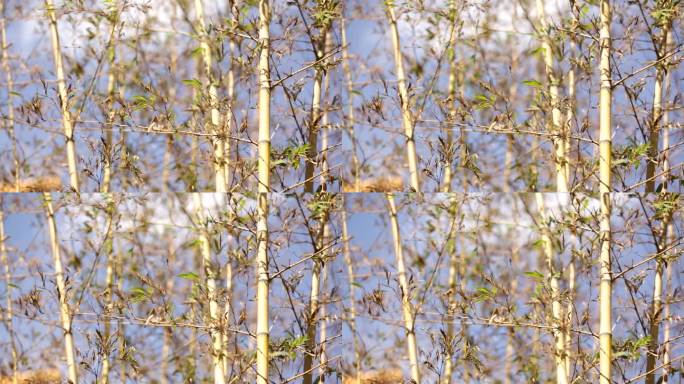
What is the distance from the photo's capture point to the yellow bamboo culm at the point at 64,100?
10.0 feet

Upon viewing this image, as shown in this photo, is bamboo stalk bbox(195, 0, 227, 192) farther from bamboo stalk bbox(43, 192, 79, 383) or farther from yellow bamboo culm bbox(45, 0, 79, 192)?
bamboo stalk bbox(43, 192, 79, 383)

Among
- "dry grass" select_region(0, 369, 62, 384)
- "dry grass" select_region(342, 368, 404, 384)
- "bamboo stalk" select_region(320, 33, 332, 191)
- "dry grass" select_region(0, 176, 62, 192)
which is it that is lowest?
"dry grass" select_region(0, 369, 62, 384)

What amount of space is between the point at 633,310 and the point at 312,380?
1.24 metres

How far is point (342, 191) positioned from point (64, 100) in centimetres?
113

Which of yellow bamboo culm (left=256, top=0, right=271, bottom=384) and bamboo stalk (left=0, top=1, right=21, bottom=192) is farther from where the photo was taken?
bamboo stalk (left=0, top=1, right=21, bottom=192)

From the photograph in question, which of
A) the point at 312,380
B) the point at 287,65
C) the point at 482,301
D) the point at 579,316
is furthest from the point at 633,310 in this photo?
the point at 287,65

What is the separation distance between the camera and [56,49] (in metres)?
3.12

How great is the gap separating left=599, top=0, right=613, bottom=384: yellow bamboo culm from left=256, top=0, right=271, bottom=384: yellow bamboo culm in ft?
3.99

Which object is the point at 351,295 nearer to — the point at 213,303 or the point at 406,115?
the point at 213,303

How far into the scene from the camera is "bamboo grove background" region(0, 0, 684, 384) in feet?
9.85

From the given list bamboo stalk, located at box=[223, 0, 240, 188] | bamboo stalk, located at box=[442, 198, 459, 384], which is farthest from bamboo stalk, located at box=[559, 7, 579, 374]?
bamboo stalk, located at box=[223, 0, 240, 188]

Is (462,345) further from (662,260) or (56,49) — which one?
(56,49)

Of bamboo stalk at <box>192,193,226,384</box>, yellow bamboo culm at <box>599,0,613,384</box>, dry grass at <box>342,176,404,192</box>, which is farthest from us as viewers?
dry grass at <box>342,176,404,192</box>

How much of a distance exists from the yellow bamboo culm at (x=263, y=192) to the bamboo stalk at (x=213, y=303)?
168mm
